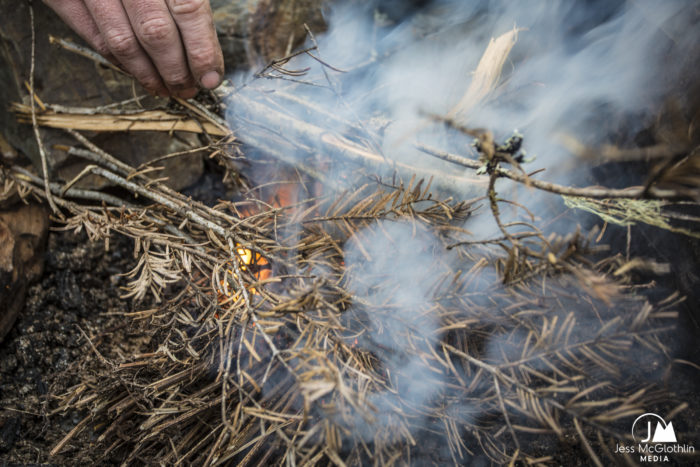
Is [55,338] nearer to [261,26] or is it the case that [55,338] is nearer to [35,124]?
[35,124]

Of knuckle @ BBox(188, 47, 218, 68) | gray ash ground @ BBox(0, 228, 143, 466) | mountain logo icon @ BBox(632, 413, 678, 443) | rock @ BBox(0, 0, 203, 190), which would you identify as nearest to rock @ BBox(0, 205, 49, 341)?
gray ash ground @ BBox(0, 228, 143, 466)

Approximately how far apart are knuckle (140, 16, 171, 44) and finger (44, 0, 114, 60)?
0.25 meters

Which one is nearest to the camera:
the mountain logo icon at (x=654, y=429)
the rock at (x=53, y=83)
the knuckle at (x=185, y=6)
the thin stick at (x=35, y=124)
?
the mountain logo icon at (x=654, y=429)

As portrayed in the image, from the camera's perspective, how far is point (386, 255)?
1170 mm

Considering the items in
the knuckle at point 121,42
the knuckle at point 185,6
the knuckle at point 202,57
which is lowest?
the knuckle at point 202,57

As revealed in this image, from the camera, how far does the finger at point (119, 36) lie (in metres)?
1.26

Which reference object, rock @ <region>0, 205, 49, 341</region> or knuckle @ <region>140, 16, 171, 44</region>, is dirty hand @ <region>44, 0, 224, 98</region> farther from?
rock @ <region>0, 205, 49, 341</region>

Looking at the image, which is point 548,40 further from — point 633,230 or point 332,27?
point 332,27

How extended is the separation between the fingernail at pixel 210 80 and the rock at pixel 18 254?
3.15 ft

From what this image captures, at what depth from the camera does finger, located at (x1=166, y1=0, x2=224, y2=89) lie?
1.24m

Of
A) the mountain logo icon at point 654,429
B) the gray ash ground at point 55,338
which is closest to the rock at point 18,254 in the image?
the gray ash ground at point 55,338

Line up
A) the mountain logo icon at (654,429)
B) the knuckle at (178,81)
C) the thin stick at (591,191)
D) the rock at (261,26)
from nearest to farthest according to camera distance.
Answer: the thin stick at (591,191)
the mountain logo icon at (654,429)
the knuckle at (178,81)
the rock at (261,26)

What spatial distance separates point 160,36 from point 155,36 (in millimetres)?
17

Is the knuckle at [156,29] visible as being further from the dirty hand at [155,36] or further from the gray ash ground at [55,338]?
the gray ash ground at [55,338]
